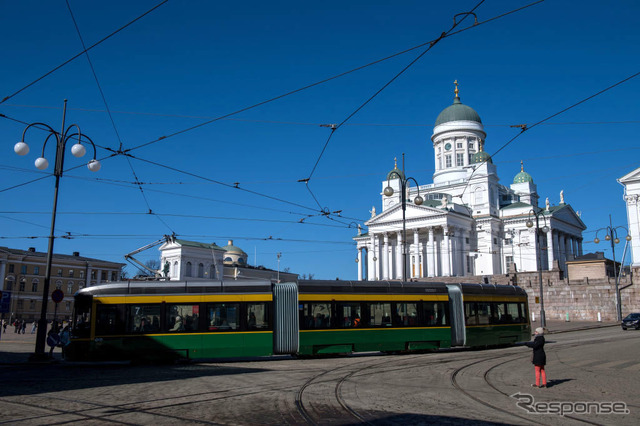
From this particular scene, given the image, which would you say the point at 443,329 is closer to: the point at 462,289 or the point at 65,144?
the point at 462,289

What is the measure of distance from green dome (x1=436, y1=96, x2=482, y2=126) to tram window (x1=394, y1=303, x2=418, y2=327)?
7473cm

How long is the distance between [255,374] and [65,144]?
11505 millimetres

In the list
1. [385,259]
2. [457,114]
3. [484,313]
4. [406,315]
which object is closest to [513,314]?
[484,313]

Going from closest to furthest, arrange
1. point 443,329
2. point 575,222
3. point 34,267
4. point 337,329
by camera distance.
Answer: point 337,329, point 443,329, point 34,267, point 575,222

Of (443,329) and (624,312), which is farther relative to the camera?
(624,312)

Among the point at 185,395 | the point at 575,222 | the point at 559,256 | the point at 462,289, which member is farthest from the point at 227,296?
the point at 575,222

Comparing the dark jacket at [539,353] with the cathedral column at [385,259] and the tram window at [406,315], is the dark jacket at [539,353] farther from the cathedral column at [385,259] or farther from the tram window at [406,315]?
the cathedral column at [385,259]

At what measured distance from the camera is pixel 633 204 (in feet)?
190

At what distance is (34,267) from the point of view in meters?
81.2

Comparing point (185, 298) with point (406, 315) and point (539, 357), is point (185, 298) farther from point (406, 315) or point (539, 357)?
point (539, 357)

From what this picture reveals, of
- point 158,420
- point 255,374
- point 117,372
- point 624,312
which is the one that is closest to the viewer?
point 158,420

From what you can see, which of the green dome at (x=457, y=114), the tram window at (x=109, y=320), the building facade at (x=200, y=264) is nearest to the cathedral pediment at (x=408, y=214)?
the building facade at (x=200, y=264)

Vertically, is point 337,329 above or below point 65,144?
below

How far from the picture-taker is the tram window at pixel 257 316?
19.0 metres
